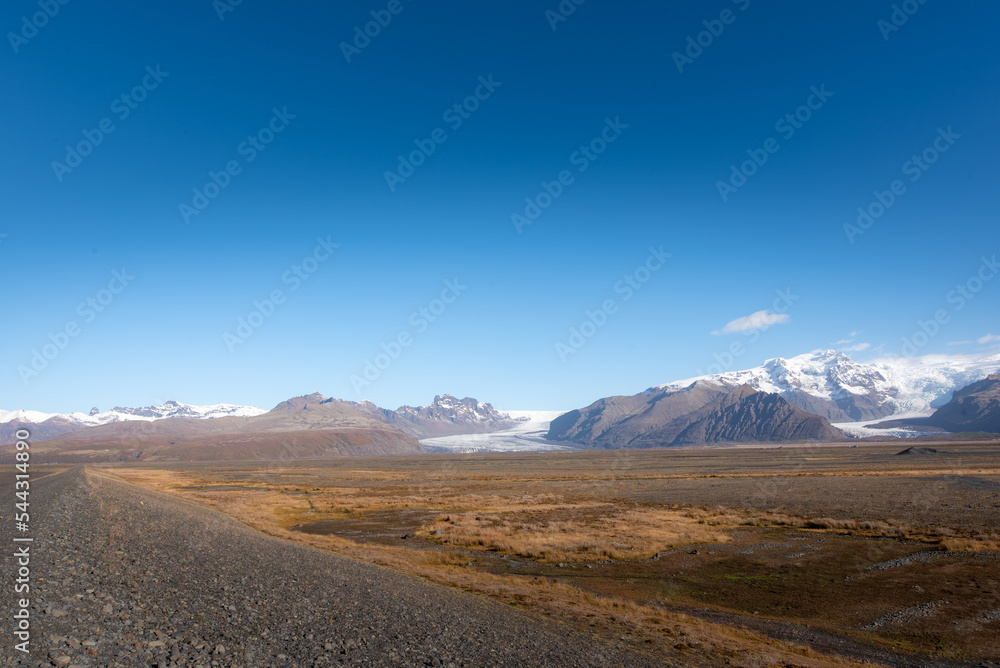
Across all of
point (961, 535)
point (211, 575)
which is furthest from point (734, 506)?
point (211, 575)

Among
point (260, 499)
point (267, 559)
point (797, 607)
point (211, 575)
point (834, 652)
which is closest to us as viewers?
point (834, 652)

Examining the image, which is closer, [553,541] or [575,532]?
[553,541]

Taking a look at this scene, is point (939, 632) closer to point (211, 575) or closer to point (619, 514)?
point (211, 575)

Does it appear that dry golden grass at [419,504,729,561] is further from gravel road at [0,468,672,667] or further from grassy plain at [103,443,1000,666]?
gravel road at [0,468,672,667]

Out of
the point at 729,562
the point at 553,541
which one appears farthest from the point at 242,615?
the point at 729,562

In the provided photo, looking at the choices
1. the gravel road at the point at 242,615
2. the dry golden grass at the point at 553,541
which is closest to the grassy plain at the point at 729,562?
the dry golden grass at the point at 553,541

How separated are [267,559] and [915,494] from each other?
A: 67.4 m

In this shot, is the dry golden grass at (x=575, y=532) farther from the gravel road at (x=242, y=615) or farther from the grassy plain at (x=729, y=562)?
the gravel road at (x=242, y=615)

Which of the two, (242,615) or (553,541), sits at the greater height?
(242,615)

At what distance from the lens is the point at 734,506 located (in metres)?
54.1

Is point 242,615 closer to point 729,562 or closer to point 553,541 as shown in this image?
point 553,541

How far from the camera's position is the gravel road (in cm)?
1225

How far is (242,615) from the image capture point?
1523 centimetres

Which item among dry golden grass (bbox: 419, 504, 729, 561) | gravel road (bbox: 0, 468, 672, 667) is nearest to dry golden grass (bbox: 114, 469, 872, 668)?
dry golden grass (bbox: 419, 504, 729, 561)
